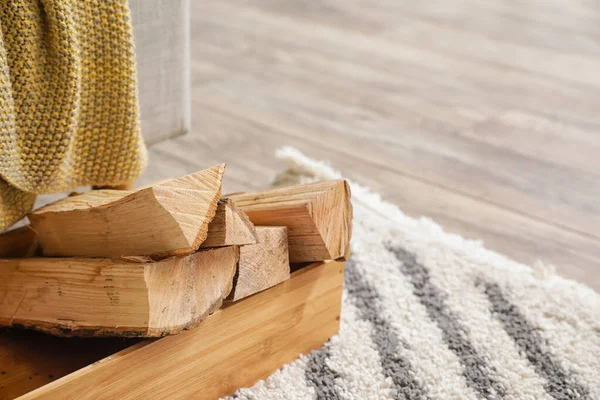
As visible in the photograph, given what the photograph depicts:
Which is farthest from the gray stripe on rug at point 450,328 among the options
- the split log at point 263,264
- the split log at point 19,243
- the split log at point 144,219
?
the split log at point 19,243

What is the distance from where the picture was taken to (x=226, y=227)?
32.6 inches

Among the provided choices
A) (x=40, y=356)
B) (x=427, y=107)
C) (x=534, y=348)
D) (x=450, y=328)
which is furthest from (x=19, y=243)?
(x=427, y=107)

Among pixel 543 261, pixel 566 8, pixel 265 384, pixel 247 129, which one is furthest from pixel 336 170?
pixel 566 8

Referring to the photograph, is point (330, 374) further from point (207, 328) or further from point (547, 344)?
point (547, 344)

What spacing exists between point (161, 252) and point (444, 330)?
499 mm

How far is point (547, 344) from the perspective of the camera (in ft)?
3.60

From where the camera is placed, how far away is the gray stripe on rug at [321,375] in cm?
98

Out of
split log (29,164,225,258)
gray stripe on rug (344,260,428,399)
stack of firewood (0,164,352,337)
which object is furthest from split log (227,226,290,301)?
gray stripe on rug (344,260,428,399)

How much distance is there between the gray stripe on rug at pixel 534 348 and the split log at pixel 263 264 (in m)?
0.39

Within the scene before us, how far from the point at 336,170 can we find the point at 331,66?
0.70m

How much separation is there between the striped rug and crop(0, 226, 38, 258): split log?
0.36 metres

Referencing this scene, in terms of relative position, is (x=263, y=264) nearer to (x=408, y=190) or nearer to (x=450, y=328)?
(x=450, y=328)

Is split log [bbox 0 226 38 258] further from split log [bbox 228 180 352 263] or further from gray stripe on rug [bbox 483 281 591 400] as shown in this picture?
gray stripe on rug [bbox 483 281 591 400]

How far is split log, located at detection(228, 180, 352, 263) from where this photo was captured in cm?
93
